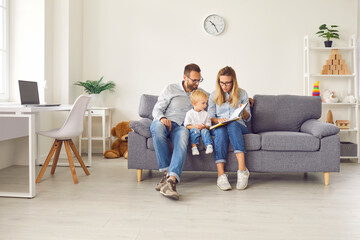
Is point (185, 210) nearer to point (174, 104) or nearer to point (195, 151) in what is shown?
point (195, 151)

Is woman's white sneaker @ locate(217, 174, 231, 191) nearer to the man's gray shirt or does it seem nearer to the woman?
the woman

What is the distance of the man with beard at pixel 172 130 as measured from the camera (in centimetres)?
257

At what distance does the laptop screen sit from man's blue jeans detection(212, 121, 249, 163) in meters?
1.61

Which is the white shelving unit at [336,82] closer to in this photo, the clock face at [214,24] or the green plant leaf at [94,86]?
the clock face at [214,24]

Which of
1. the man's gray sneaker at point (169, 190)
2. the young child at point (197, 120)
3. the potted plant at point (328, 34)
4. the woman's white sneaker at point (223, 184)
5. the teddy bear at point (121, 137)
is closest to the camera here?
the man's gray sneaker at point (169, 190)

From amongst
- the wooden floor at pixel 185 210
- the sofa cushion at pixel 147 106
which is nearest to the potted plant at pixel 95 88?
the sofa cushion at pixel 147 106

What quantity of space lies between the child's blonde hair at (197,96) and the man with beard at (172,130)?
119 mm

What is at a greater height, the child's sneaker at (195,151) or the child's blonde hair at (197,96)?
the child's blonde hair at (197,96)

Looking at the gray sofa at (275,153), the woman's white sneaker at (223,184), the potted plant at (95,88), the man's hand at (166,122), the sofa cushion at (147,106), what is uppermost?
the potted plant at (95,88)

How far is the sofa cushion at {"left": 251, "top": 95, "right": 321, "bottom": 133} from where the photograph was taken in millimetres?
3340

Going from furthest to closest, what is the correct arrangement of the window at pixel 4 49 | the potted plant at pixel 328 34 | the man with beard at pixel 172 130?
1. the potted plant at pixel 328 34
2. the window at pixel 4 49
3. the man with beard at pixel 172 130

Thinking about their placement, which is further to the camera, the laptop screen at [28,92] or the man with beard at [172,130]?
the laptop screen at [28,92]

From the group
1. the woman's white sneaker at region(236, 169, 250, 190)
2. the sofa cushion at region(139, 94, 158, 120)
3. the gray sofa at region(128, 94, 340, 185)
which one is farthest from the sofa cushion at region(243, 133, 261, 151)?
the sofa cushion at region(139, 94, 158, 120)

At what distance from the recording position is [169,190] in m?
2.41
